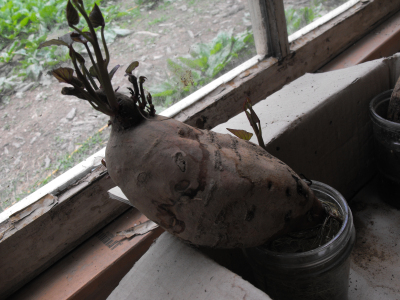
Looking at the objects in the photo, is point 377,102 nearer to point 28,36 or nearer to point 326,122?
point 326,122

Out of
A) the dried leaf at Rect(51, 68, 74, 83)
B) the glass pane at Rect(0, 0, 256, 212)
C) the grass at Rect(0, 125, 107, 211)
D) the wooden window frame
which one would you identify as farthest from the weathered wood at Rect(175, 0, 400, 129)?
the dried leaf at Rect(51, 68, 74, 83)

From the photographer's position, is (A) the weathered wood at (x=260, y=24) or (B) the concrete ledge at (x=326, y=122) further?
(A) the weathered wood at (x=260, y=24)

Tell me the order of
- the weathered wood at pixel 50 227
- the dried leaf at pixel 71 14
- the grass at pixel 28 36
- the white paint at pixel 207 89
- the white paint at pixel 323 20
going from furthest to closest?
1. the white paint at pixel 323 20
2. the white paint at pixel 207 89
3. the grass at pixel 28 36
4. the weathered wood at pixel 50 227
5. the dried leaf at pixel 71 14

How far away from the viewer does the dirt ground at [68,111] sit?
3.03 ft

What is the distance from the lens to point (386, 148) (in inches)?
38.4

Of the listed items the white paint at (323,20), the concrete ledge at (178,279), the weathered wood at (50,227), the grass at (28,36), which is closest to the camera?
the concrete ledge at (178,279)

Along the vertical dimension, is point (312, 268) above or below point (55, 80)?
below

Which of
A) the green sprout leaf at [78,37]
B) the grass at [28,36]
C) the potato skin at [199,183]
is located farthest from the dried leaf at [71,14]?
the grass at [28,36]

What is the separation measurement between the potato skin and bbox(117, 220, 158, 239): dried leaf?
344 mm

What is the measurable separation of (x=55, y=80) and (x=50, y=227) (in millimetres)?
415

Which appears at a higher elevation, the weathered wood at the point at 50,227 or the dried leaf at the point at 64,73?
the dried leaf at the point at 64,73

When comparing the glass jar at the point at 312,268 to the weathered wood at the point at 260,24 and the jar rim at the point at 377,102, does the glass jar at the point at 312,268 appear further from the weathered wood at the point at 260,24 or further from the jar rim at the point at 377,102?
the weathered wood at the point at 260,24

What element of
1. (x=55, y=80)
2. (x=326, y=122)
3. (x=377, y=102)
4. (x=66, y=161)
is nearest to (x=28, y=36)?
(x=55, y=80)

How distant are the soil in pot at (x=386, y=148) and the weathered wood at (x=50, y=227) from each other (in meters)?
0.75
